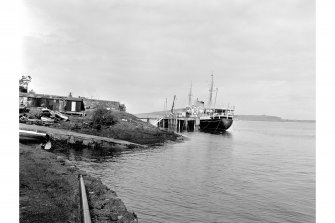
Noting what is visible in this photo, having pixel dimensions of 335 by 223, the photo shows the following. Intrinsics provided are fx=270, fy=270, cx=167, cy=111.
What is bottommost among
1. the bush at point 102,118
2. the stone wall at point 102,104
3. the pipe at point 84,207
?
the pipe at point 84,207

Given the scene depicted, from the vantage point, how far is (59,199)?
1025 centimetres

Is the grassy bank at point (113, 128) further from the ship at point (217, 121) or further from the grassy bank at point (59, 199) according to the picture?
the ship at point (217, 121)

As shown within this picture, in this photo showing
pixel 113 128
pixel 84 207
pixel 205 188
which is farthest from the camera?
pixel 113 128

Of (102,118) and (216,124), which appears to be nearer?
(102,118)

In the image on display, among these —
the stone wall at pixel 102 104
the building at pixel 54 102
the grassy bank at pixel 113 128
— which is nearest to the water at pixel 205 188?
the grassy bank at pixel 113 128

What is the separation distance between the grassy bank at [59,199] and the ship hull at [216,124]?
78875mm

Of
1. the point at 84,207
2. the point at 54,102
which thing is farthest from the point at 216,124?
the point at 84,207

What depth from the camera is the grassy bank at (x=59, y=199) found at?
8.89 m

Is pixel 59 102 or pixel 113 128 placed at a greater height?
pixel 59 102

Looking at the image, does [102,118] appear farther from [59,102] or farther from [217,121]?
[217,121]

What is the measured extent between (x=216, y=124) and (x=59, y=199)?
279ft

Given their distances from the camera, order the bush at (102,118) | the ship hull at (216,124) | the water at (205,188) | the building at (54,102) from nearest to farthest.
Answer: the water at (205,188) < the bush at (102,118) < the building at (54,102) < the ship hull at (216,124)

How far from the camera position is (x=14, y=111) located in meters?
5.22
